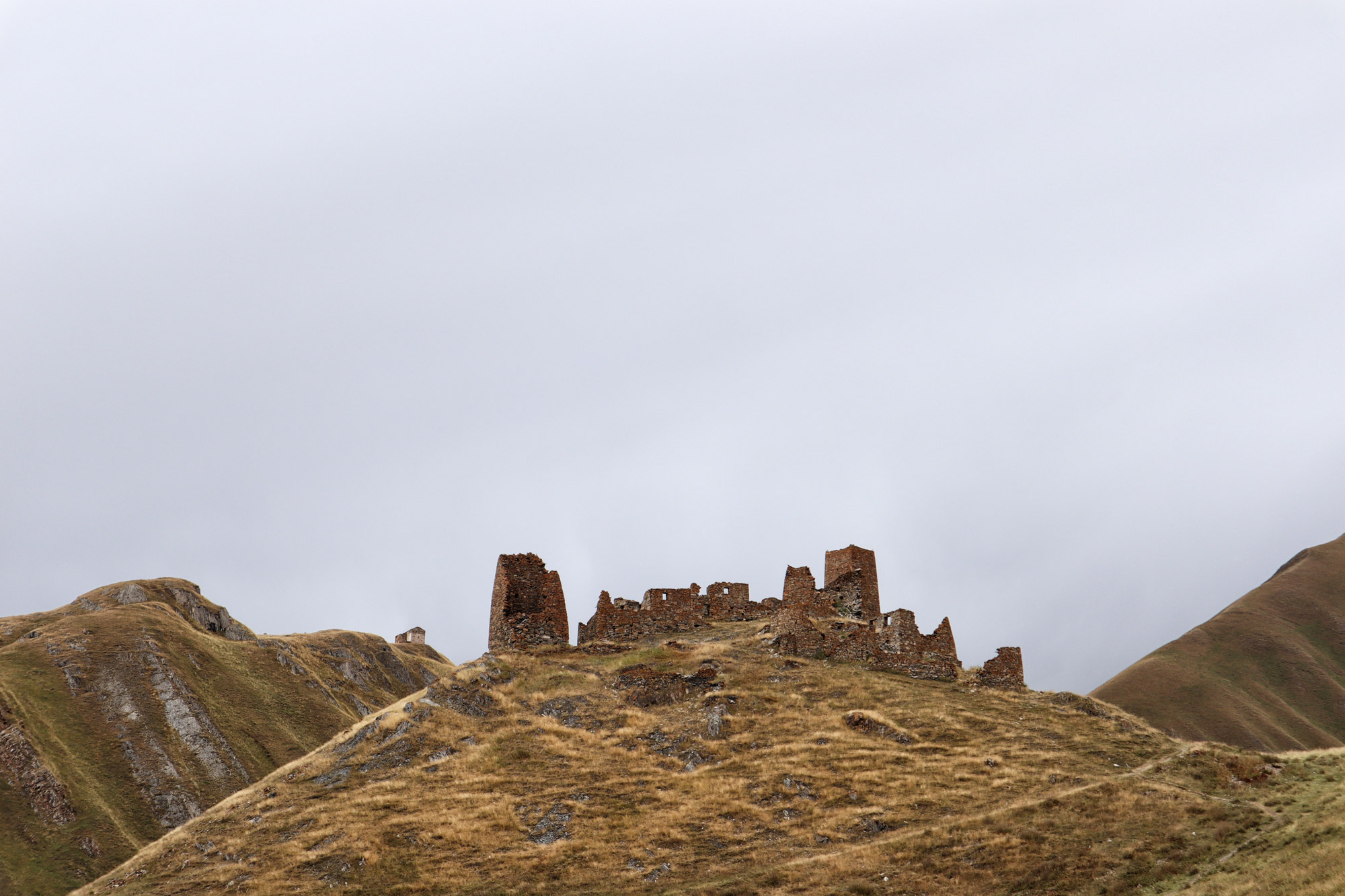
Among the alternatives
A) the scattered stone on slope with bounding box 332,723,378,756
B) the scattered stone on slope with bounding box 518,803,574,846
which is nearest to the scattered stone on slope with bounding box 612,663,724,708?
the scattered stone on slope with bounding box 518,803,574,846

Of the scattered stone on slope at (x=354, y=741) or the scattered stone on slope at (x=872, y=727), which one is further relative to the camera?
the scattered stone on slope at (x=354, y=741)

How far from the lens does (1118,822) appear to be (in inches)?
1238

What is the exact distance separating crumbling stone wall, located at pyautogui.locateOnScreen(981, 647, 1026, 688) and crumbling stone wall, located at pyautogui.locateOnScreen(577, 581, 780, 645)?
17332 millimetres

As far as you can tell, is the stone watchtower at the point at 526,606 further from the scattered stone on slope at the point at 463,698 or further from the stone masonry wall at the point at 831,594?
the stone masonry wall at the point at 831,594

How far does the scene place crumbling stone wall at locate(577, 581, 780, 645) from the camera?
56.6 meters

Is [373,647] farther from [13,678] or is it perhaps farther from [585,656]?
[585,656]

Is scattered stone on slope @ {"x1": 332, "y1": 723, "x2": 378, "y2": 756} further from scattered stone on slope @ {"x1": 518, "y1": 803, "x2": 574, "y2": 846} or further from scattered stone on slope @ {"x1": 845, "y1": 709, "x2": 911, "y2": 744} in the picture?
scattered stone on slope @ {"x1": 845, "y1": 709, "x2": 911, "y2": 744}

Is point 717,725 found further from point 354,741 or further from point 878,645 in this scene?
point 354,741

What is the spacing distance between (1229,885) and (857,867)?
10.4 m

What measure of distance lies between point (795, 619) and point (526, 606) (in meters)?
14.9

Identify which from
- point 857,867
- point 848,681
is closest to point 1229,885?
point 857,867

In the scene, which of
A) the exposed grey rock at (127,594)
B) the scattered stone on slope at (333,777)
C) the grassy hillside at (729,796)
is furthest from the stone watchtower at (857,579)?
the exposed grey rock at (127,594)

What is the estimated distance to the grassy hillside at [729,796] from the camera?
30.4 meters

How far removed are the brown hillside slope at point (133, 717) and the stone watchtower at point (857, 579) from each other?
68.1 m
